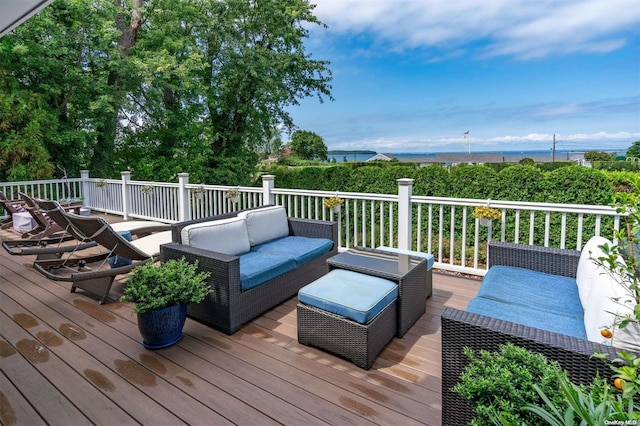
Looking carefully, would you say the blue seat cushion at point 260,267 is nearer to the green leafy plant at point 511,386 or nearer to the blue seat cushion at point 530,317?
the blue seat cushion at point 530,317

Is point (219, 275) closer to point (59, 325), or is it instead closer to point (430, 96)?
point (59, 325)

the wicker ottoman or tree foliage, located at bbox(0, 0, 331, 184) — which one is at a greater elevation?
tree foliage, located at bbox(0, 0, 331, 184)

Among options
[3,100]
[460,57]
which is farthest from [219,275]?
[460,57]

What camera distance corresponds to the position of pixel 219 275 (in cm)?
285

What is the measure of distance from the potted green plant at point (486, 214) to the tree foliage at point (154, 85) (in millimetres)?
8833

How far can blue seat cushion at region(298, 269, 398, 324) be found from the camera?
7.95 feet

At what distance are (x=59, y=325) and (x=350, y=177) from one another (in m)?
7.55

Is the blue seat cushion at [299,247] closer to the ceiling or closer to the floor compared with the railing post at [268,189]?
closer to the floor

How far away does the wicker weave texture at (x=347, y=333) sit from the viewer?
2379mm

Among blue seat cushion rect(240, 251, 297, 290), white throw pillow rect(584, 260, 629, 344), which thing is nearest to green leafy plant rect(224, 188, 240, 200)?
blue seat cushion rect(240, 251, 297, 290)

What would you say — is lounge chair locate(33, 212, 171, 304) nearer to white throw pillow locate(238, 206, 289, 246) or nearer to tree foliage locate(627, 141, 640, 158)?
white throw pillow locate(238, 206, 289, 246)

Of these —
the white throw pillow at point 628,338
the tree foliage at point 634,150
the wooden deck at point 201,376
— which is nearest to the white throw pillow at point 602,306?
the white throw pillow at point 628,338

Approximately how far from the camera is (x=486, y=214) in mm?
3828

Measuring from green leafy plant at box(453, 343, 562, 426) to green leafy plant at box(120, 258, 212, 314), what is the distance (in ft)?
Answer: 6.51
